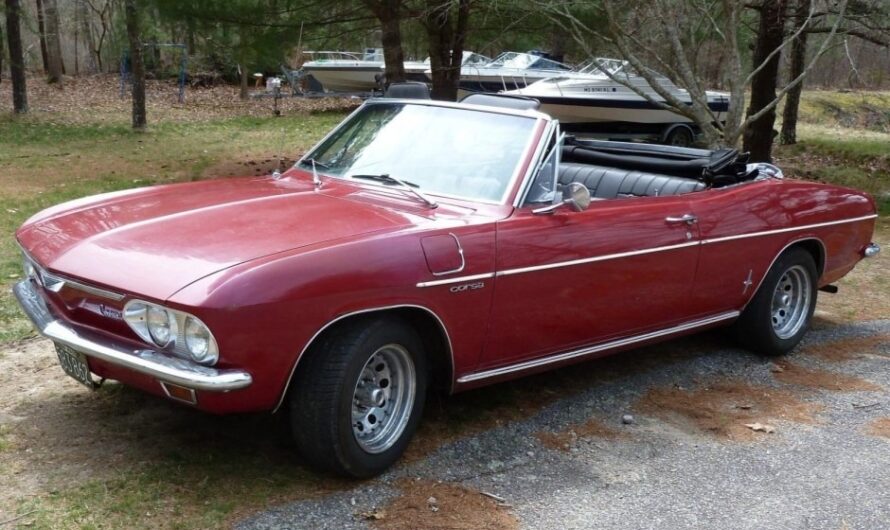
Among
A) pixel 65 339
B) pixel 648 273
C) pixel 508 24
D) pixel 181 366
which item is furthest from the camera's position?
pixel 508 24

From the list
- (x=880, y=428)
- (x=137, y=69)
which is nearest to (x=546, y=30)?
(x=880, y=428)

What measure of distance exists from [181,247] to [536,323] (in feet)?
5.58

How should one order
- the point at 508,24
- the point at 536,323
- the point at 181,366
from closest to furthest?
1. the point at 181,366
2. the point at 536,323
3. the point at 508,24

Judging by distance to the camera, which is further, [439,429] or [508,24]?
[508,24]

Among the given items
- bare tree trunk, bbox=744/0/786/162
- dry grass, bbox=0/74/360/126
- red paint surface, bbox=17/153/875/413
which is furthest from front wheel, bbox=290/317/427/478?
dry grass, bbox=0/74/360/126

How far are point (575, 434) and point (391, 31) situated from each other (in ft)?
27.8

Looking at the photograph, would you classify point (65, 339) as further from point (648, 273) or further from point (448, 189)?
point (648, 273)

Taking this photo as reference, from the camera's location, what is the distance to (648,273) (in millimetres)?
4824

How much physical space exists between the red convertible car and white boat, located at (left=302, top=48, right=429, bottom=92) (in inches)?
822

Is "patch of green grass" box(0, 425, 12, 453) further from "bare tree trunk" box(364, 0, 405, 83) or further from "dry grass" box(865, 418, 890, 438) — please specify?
"bare tree trunk" box(364, 0, 405, 83)

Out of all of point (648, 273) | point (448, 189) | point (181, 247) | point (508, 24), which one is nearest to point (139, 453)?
point (181, 247)

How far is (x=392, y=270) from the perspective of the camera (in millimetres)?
3648

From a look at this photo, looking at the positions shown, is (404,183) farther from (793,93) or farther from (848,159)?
(793,93)

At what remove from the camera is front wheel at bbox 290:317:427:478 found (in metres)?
3.54
